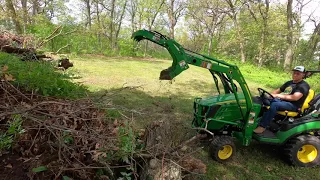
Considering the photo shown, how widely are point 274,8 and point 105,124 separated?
22154mm

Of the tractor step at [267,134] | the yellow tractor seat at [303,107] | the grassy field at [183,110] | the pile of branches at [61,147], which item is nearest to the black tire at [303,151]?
the grassy field at [183,110]

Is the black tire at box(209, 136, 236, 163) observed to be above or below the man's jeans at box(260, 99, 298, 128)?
below

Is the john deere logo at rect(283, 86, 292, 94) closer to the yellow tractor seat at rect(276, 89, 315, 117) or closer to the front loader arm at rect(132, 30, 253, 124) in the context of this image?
the yellow tractor seat at rect(276, 89, 315, 117)

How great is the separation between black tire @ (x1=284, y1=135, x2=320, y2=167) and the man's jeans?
1.65 feet

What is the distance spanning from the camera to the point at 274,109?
3.73 metres

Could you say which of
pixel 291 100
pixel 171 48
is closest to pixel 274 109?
pixel 291 100

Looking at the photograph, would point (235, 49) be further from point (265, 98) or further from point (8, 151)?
point (8, 151)

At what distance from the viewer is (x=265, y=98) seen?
13.1 feet

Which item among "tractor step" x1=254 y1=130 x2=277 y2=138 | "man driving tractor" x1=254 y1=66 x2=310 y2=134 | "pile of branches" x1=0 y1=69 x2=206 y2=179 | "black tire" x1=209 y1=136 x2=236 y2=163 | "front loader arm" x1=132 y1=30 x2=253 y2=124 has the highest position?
"front loader arm" x1=132 y1=30 x2=253 y2=124

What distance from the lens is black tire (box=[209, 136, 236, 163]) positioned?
11.8ft

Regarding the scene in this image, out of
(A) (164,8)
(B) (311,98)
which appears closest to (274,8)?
(A) (164,8)

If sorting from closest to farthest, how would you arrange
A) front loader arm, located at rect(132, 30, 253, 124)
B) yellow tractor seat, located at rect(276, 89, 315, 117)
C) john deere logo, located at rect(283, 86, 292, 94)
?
front loader arm, located at rect(132, 30, 253, 124) < yellow tractor seat, located at rect(276, 89, 315, 117) < john deere logo, located at rect(283, 86, 292, 94)

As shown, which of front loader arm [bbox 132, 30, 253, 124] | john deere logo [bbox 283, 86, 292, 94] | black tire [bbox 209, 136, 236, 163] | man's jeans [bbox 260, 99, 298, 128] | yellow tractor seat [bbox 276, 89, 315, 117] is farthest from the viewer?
john deere logo [bbox 283, 86, 292, 94]

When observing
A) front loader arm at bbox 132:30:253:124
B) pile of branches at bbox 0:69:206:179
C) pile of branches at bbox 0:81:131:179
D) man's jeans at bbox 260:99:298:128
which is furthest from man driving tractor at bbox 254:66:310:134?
pile of branches at bbox 0:81:131:179
